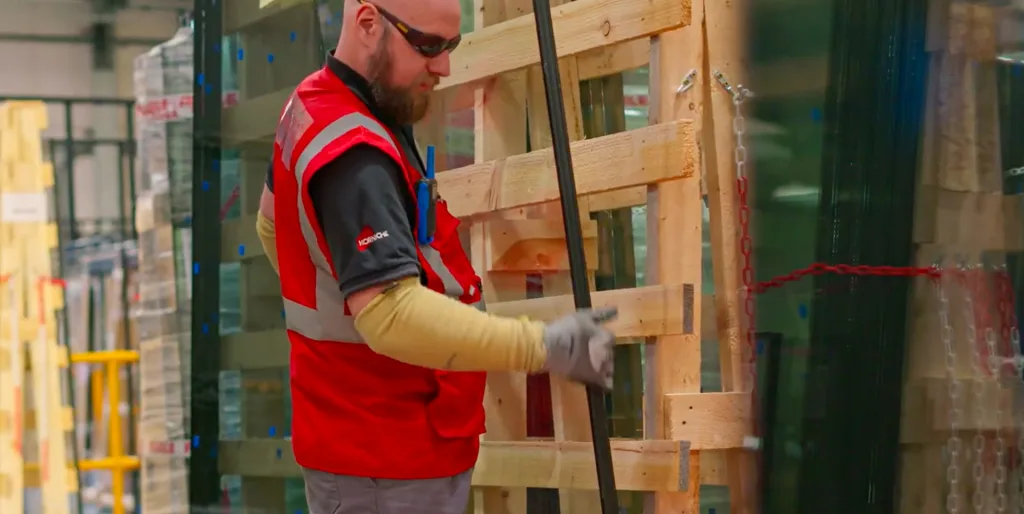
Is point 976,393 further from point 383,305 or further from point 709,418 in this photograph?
point 383,305

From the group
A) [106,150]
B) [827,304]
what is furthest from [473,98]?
[106,150]

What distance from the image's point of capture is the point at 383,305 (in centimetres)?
167

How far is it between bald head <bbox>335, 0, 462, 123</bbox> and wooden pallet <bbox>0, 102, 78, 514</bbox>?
3.03m

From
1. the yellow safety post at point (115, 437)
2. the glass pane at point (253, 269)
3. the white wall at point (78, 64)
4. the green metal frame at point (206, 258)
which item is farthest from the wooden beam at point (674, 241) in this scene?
the white wall at point (78, 64)

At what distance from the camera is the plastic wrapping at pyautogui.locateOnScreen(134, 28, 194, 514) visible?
420 centimetres

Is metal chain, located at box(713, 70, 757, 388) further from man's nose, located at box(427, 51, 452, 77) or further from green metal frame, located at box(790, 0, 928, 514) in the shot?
man's nose, located at box(427, 51, 452, 77)

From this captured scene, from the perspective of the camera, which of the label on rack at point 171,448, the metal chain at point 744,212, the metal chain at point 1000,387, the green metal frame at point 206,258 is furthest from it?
the label on rack at point 171,448

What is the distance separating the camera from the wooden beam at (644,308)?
86.1 inches

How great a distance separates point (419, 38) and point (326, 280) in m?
0.41

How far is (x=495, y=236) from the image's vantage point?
257cm

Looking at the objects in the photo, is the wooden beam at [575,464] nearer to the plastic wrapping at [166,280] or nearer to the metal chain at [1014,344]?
the metal chain at [1014,344]

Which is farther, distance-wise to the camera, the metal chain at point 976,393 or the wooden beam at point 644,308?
the metal chain at point 976,393

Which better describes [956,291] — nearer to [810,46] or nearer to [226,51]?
[810,46]

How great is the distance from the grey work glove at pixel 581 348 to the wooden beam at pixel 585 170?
489 mm
